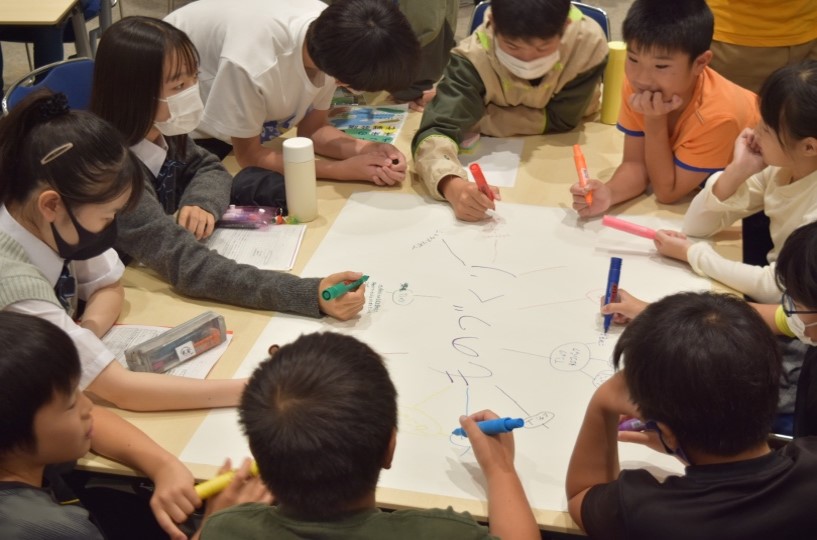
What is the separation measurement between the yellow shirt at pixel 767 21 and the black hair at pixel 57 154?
1775 mm

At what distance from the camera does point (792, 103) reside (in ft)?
4.93

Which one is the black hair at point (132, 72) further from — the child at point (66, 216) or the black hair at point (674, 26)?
the black hair at point (674, 26)

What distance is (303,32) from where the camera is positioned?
198 centimetres

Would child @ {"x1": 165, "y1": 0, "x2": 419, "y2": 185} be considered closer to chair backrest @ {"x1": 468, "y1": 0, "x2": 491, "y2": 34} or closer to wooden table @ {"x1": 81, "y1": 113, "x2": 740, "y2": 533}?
wooden table @ {"x1": 81, "y1": 113, "x2": 740, "y2": 533}

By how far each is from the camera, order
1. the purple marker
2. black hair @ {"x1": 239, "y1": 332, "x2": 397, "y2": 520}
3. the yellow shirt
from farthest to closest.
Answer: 1. the yellow shirt
2. the purple marker
3. black hair @ {"x1": 239, "y1": 332, "x2": 397, "y2": 520}

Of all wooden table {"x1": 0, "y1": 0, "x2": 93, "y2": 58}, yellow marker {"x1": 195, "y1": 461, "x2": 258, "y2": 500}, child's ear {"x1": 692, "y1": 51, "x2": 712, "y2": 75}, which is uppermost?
child's ear {"x1": 692, "y1": 51, "x2": 712, "y2": 75}

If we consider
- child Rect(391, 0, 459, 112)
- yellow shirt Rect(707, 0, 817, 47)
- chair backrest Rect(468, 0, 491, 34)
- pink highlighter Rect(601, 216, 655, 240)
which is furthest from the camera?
child Rect(391, 0, 459, 112)

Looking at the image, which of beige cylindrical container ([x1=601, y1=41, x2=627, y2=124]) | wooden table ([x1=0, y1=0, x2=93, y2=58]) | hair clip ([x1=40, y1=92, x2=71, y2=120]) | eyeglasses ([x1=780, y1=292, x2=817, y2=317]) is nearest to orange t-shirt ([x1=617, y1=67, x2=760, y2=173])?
beige cylindrical container ([x1=601, y1=41, x2=627, y2=124])

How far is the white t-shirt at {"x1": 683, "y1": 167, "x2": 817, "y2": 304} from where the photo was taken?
61.0 inches

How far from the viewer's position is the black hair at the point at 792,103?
149 cm

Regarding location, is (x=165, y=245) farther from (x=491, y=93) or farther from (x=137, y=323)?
(x=491, y=93)

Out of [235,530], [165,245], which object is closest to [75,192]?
[165,245]

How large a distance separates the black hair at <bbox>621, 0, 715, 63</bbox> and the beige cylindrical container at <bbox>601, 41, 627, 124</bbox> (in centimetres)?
36

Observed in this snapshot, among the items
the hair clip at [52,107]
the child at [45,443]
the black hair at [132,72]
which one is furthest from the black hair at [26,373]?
the black hair at [132,72]
